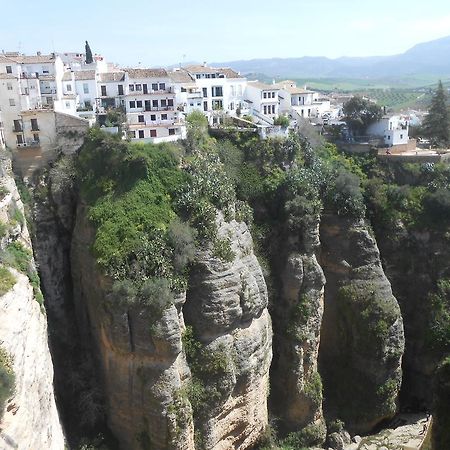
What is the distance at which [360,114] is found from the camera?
1767 inches

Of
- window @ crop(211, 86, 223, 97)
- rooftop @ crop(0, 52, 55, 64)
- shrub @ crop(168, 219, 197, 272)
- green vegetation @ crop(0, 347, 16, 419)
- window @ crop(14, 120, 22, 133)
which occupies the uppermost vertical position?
rooftop @ crop(0, 52, 55, 64)

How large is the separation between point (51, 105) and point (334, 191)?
65.3ft

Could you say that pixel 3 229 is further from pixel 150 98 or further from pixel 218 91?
pixel 218 91

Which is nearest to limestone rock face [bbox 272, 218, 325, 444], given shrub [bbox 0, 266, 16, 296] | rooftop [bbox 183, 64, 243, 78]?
shrub [bbox 0, 266, 16, 296]

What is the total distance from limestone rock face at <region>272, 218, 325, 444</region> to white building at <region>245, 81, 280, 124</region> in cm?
1634

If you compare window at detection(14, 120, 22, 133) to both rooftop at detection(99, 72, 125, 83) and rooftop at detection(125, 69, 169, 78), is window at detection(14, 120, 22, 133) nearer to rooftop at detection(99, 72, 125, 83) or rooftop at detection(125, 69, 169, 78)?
rooftop at detection(99, 72, 125, 83)

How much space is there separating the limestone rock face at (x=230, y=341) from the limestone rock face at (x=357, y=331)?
6.96 m

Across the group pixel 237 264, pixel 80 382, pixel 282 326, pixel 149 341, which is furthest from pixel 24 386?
pixel 282 326

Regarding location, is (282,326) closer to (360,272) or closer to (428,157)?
(360,272)

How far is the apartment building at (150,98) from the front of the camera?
38.0 m

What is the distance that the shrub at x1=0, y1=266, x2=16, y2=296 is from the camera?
2027 cm

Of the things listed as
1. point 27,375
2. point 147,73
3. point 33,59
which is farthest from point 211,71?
point 27,375

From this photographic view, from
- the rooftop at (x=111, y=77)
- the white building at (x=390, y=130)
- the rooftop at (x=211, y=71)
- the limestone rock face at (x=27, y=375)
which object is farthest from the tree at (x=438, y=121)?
the limestone rock face at (x=27, y=375)

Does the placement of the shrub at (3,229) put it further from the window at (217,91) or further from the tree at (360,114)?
the tree at (360,114)
